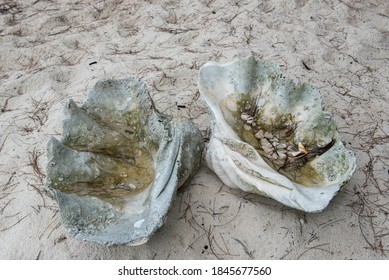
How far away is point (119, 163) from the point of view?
6.73 ft

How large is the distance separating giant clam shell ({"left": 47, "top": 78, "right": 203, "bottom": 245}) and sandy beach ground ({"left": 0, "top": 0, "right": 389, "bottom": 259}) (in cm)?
21

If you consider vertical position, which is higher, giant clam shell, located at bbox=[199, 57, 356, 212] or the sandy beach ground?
giant clam shell, located at bbox=[199, 57, 356, 212]

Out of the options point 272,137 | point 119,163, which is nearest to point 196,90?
point 272,137

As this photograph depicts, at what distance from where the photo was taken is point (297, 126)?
7.08 ft

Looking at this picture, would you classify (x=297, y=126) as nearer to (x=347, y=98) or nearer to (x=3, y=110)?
(x=347, y=98)

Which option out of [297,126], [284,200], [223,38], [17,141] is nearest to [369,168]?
[297,126]

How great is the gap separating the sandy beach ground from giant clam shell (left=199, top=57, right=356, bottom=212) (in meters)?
0.18

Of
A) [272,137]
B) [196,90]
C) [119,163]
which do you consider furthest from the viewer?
[196,90]

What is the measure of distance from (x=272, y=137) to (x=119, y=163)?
0.79m

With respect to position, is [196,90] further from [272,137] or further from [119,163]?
[119,163]

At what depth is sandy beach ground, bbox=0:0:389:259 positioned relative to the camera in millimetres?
1920

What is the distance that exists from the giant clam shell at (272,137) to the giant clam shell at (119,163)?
0.20m

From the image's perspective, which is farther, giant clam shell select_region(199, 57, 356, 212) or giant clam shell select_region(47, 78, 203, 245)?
giant clam shell select_region(199, 57, 356, 212)
